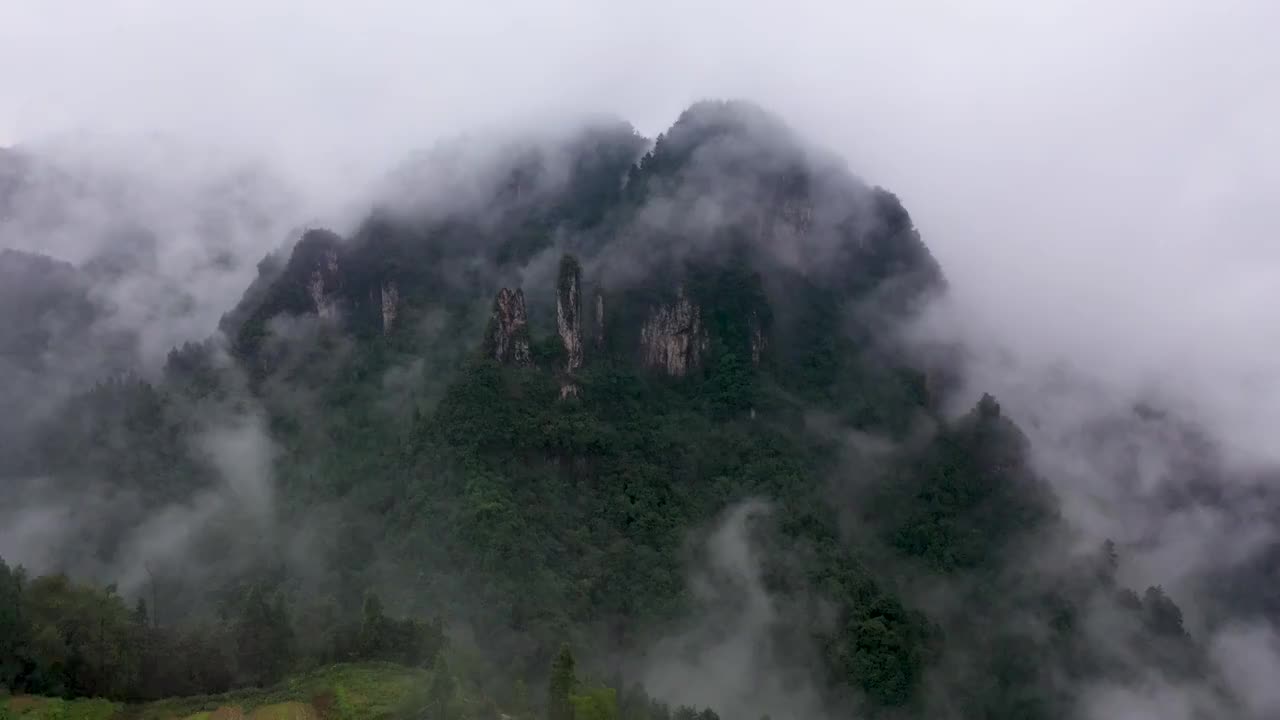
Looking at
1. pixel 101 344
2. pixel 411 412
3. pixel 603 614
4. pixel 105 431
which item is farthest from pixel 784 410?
pixel 101 344

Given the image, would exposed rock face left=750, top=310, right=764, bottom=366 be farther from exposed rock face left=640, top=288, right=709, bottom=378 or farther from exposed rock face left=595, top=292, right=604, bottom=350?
exposed rock face left=595, top=292, right=604, bottom=350

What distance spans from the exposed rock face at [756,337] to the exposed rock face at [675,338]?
4.29 meters

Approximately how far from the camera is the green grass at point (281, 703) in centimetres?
3256

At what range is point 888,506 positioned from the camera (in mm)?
71812

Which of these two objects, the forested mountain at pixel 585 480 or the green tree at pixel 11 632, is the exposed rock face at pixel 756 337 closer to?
the forested mountain at pixel 585 480

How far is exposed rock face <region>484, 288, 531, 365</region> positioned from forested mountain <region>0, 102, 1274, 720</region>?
0.26m

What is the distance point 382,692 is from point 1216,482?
274 feet

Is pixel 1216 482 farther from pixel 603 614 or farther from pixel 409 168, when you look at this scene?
pixel 409 168

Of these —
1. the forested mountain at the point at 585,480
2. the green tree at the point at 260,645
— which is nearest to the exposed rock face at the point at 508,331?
the forested mountain at the point at 585,480

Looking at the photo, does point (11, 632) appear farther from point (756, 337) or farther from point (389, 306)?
point (756, 337)

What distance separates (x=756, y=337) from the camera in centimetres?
7962

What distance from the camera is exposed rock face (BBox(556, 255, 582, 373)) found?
71.9 metres

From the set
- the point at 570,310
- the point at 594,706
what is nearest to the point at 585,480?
the point at 570,310

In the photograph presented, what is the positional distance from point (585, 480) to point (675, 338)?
16.9 m
